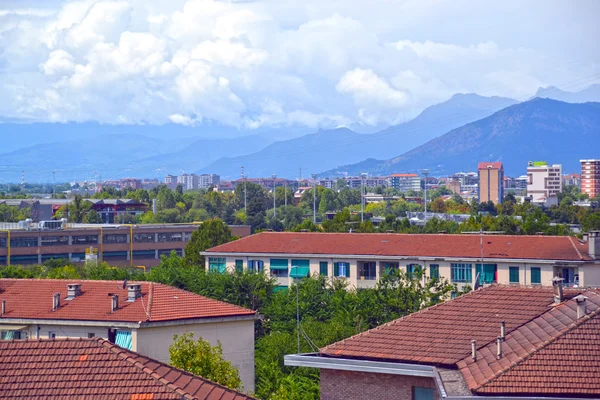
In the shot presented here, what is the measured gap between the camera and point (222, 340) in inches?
1179

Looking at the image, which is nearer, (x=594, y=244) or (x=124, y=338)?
(x=124, y=338)

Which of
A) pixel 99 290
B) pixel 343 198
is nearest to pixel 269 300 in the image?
pixel 99 290

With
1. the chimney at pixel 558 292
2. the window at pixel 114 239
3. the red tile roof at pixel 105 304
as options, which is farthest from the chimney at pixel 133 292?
the window at pixel 114 239

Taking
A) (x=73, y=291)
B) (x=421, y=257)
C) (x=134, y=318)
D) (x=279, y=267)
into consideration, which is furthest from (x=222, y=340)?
(x=279, y=267)

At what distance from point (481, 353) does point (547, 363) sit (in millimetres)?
2121

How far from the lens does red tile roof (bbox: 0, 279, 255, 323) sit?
29609mm

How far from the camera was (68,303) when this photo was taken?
31344 mm

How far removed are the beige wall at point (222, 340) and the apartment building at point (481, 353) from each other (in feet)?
34.7

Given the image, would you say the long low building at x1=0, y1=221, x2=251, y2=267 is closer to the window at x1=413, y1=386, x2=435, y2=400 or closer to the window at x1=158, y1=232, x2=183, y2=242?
the window at x1=158, y1=232, x2=183, y2=242

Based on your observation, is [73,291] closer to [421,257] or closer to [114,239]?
[421,257]

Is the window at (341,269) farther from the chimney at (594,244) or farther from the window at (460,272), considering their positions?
the chimney at (594,244)

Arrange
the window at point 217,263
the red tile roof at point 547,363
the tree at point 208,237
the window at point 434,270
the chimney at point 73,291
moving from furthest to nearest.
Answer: the tree at point 208,237 → the window at point 217,263 → the window at point 434,270 → the chimney at point 73,291 → the red tile roof at point 547,363

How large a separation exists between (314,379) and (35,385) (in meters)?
15.2

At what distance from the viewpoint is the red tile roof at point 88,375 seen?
529 inches
